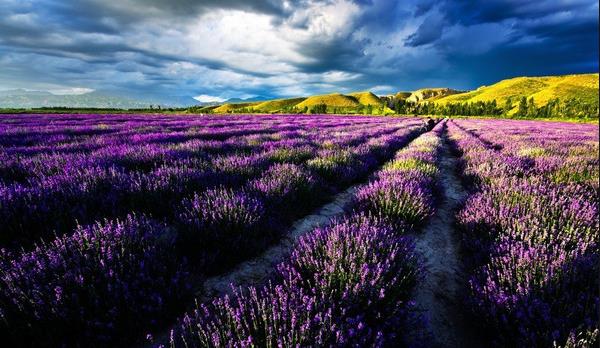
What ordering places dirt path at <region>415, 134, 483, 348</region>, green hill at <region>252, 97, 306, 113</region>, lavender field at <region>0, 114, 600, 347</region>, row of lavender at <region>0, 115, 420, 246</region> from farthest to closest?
green hill at <region>252, 97, 306, 113</region>
row of lavender at <region>0, 115, 420, 246</region>
dirt path at <region>415, 134, 483, 348</region>
lavender field at <region>0, 114, 600, 347</region>

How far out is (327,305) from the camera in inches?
68.4

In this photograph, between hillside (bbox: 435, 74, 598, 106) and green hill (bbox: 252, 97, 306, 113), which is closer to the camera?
hillside (bbox: 435, 74, 598, 106)

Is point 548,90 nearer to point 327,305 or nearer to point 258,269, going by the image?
point 258,269

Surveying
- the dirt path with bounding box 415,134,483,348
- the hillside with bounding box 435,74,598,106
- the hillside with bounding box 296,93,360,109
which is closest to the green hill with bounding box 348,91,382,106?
the hillside with bounding box 296,93,360,109

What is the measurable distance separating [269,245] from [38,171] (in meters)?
3.87

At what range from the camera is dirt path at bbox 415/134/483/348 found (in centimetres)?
204

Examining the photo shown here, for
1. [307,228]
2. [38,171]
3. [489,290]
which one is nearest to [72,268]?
[307,228]

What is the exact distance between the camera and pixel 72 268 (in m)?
1.91

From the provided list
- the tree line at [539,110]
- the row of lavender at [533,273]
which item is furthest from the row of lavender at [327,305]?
the tree line at [539,110]

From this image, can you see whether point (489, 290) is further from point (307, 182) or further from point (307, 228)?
point (307, 182)

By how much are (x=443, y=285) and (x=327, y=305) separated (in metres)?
1.43

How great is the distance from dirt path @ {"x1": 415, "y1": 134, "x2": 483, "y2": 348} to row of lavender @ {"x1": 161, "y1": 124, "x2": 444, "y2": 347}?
0.24 metres

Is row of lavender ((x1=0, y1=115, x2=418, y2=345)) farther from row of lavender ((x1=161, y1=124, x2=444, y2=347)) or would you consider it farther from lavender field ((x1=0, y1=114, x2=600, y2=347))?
row of lavender ((x1=161, y1=124, x2=444, y2=347))

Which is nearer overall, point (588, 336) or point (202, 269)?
point (588, 336)
